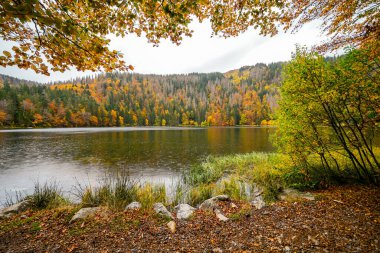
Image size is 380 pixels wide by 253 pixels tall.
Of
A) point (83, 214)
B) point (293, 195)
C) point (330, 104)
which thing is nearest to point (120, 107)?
point (83, 214)

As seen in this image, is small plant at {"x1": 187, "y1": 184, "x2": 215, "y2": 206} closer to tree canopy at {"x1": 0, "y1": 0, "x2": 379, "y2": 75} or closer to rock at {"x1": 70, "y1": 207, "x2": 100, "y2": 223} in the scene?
rock at {"x1": 70, "y1": 207, "x2": 100, "y2": 223}

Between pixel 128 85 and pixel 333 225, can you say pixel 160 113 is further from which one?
pixel 333 225

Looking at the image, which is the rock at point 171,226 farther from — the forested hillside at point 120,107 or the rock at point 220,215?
the forested hillside at point 120,107

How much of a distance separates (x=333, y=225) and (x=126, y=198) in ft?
19.0

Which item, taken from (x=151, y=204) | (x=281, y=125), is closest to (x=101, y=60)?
(x=151, y=204)

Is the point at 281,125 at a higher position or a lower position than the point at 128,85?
lower

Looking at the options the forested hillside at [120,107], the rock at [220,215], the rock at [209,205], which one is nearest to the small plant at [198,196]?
the rock at [209,205]

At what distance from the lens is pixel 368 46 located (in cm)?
448

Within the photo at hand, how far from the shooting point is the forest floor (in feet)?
9.91

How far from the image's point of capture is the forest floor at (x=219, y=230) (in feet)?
9.91

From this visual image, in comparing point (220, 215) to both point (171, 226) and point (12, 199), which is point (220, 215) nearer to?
point (171, 226)

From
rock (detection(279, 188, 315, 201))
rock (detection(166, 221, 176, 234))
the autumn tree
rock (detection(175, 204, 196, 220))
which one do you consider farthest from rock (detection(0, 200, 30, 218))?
the autumn tree

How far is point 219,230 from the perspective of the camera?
3.84m

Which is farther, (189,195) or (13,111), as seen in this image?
(13,111)
